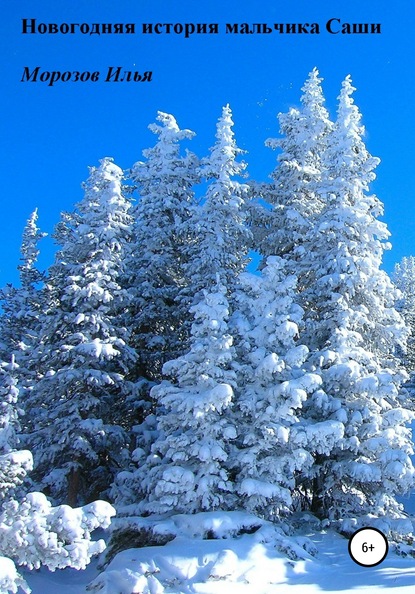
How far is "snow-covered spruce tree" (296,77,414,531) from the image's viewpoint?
1652 centimetres

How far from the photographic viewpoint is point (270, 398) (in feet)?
52.8

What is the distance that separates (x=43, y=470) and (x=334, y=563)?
10990 mm

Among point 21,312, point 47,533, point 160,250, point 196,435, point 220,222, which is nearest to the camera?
point 47,533

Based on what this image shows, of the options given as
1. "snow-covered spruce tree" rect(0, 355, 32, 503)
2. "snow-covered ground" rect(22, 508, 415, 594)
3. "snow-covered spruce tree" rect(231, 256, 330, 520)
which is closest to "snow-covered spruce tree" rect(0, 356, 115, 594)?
"snow-covered spruce tree" rect(0, 355, 32, 503)

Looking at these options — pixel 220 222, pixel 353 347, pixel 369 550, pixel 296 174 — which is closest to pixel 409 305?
pixel 296 174

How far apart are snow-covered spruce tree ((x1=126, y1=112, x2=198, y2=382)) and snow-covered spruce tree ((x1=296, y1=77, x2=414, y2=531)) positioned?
230 inches

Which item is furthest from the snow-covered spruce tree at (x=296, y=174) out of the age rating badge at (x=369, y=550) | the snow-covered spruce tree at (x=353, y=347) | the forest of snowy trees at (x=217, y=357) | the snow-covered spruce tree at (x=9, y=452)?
the snow-covered spruce tree at (x=9, y=452)

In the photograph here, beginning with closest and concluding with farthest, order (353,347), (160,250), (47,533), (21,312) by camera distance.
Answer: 1. (47,533)
2. (353,347)
3. (160,250)
4. (21,312)

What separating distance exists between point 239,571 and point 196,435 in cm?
424

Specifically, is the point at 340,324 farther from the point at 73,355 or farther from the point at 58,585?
the point at 58,585

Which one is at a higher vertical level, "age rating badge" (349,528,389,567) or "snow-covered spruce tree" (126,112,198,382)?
"snow-covered spruce tree" (126,112,198,382)

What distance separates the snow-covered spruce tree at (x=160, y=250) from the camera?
22.2 m

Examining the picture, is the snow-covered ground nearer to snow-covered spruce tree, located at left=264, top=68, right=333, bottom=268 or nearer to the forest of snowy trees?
the forest of snowy trees

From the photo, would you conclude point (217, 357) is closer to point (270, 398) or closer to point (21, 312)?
point (270, 398)
